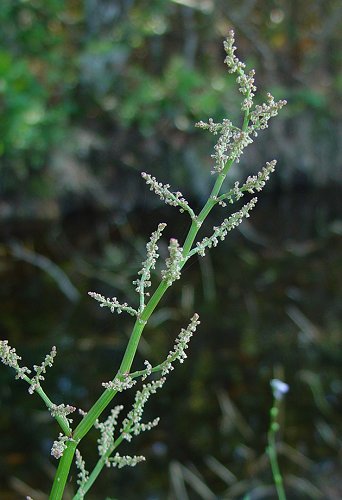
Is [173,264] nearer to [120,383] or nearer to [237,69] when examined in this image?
[120,383]

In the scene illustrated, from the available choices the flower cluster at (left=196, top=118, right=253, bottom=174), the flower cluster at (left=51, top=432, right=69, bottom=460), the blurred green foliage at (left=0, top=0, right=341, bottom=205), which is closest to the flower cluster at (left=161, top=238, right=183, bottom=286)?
the flower cluster at (left=196, top=118, right=253, bottom=174)

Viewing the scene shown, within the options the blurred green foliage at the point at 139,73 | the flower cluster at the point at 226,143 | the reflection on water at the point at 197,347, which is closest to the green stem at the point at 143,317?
the flower cluster at the point at 226,143

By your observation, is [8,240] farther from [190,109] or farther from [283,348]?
[283,348]

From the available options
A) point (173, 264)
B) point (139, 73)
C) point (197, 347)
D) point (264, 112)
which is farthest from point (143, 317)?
point (139, 73)

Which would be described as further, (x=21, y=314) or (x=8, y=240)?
(x=8, y=240)

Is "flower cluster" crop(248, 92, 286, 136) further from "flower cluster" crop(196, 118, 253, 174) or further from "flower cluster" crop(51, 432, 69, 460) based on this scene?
"flower cluster" crop(51, 432, 69, 460)

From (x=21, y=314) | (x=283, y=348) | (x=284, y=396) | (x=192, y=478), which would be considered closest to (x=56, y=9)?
(x=21, y=314)

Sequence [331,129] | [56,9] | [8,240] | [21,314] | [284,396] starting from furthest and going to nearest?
[331,129], [56,9], [8,240], [21,314], [284,396]
